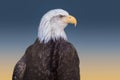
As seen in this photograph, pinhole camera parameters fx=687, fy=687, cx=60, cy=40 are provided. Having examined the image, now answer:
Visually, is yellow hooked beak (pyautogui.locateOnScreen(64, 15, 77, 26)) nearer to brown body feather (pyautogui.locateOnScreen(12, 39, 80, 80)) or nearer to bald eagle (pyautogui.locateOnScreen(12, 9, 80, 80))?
bald eagle (pyautogui.locateOnScreen(12, 9, 80, 80))

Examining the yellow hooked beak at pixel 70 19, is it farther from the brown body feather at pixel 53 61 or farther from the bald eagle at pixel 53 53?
the brown body feather at pixel 53 61

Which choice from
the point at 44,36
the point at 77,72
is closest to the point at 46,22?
the point at 44,36

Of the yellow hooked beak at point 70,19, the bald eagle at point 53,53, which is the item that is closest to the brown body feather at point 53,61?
the bald eagle at point 53,53

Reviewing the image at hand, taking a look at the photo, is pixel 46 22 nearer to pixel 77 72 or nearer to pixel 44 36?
pixel 44 36

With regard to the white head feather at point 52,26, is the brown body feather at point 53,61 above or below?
below

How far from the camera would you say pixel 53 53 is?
7.77 meters

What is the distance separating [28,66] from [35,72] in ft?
0.49

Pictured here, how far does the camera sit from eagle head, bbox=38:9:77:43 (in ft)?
Result: 25.1

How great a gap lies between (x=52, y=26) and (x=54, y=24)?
0.03 m

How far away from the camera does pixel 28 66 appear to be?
786cm

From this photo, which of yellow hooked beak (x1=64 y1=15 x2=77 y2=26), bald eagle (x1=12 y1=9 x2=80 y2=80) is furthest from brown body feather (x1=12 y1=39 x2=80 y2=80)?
yellow hooked beak (x1=64 y1=15 x2=77 y2=26)

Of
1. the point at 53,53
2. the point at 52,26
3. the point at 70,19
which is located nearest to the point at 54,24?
the point at 52,26

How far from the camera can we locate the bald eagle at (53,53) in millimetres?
7719

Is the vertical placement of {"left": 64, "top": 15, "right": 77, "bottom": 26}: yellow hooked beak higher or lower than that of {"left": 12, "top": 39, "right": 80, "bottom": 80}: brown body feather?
higher
